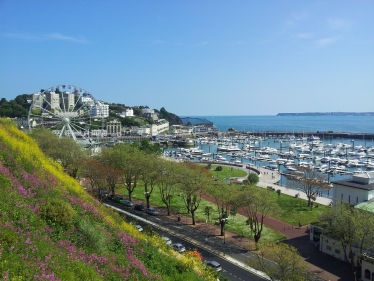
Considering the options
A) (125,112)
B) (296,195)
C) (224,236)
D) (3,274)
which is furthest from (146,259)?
(125,112)

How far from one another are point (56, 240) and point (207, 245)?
15567 mm

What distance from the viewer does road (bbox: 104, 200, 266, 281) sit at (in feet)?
62.7

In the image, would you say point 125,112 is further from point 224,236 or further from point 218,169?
point 224,236

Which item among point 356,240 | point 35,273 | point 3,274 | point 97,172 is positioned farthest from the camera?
point 97,172

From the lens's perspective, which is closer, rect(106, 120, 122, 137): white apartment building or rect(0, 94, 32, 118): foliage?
rect(0, 94, 32, 118): foliage

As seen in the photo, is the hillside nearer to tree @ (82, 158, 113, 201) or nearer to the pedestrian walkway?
tree @ (82, 158, 113, 201)

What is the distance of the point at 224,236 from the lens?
24.2m

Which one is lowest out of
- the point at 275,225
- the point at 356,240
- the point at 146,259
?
the point at 275,225

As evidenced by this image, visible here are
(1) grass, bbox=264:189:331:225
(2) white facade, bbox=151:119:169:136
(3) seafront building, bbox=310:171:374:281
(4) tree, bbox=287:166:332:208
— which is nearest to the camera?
(3) seafront building, bbox=310:171:374:281

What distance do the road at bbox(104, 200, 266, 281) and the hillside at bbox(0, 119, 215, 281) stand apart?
580cm

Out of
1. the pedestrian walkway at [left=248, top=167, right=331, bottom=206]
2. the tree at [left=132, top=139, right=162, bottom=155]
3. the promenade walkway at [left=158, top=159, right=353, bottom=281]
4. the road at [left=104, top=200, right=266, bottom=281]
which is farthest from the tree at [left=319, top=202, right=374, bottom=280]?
the tree at [left=132, top=139, right=162, bottom=155]

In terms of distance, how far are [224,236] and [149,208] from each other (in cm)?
905

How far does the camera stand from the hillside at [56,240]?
291 inches

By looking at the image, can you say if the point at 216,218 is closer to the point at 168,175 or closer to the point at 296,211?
the point at 168,175
